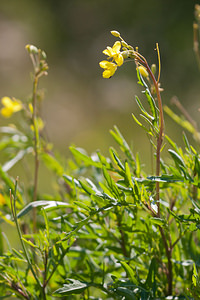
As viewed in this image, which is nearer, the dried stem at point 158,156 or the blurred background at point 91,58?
the dried stem at point 158,156

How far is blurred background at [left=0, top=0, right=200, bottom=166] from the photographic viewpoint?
244 cm

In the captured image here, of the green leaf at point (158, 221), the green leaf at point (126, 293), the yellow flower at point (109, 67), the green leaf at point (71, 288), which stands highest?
the yellow flower at point (109, 67)

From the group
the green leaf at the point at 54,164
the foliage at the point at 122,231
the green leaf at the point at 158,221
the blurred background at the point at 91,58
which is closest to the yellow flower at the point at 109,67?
the foliage at the point at 122,231

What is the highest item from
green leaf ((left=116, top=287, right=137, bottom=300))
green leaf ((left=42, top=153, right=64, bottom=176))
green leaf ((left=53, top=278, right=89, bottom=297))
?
green leaf ((left=42, top=153, right=64, bottom=176))

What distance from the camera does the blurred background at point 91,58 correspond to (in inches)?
95.9

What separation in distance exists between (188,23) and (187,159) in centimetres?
270

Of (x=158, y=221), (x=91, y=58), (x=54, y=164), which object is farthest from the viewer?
(x=91, y=58)

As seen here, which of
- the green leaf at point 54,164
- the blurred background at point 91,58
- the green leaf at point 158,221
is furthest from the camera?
the blurred background at point 91,58

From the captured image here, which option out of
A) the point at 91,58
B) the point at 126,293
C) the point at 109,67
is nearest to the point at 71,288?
the point at 126,293

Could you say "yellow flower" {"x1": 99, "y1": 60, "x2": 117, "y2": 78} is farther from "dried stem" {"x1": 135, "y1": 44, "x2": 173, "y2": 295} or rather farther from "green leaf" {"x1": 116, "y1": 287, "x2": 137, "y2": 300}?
"green leaf" {"x1": 116, "y1": 287, "x2": 137, "y2": 300}

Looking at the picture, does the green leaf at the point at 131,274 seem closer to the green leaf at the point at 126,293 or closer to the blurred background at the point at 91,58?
the green leaf at the point at 126,293

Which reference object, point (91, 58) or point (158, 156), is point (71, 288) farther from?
point (91, 58)

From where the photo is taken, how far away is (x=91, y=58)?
3.07 m

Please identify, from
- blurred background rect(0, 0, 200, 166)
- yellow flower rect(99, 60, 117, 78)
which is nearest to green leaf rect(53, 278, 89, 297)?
yellow flower rect(99, 60, 117, 78)
